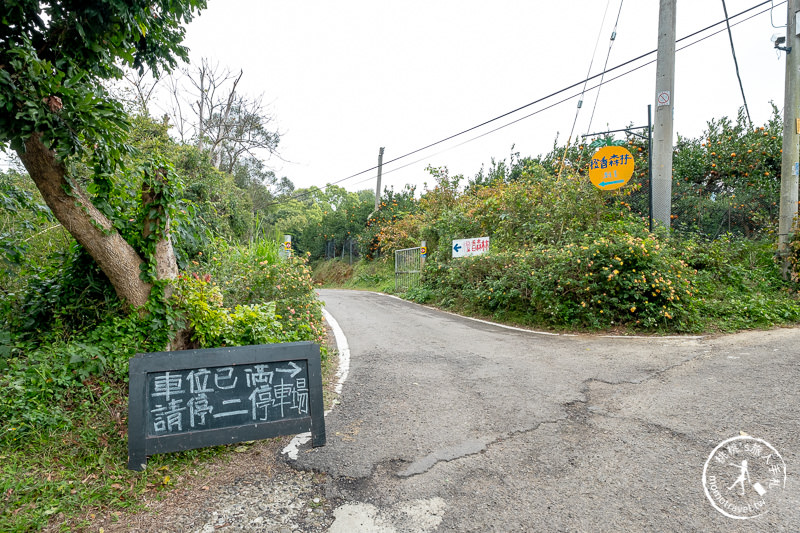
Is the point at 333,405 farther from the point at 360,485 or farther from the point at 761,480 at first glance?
the point at 761,480

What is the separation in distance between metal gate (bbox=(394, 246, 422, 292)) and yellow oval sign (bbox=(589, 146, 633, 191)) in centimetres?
669

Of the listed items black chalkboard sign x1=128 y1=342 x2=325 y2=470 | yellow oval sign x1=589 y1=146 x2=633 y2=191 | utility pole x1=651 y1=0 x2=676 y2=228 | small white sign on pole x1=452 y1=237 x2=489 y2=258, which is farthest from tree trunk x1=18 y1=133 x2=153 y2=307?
utility pole x1=651 y1=0 x2=676 y2=228

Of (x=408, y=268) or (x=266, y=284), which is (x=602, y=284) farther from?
(x=408, y=268)

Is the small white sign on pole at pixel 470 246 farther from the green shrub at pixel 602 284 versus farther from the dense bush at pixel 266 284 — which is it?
the dense bush at pixel 266 284

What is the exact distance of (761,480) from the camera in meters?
2.74

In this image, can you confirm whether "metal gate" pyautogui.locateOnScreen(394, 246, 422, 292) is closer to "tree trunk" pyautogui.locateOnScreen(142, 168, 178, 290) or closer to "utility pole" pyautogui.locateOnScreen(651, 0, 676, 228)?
"utility pole" pyautogui.locateOnScreen(651, 0, 676, 228)

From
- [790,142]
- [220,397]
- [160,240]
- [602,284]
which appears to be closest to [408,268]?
[602,284]

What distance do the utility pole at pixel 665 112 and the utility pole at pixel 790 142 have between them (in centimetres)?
216

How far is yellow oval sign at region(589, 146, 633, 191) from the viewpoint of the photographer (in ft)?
32.9

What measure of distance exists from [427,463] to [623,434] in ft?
5.58

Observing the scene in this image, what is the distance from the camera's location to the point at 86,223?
366cm

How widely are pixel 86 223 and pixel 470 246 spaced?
32.9 feet

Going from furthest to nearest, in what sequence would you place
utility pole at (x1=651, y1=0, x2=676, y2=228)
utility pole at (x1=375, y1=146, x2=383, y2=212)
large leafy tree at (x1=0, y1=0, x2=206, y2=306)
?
utility pole at (x1=375, y1=146, x2=383, y2=212) < utility pole at (x1=651, y1=0, x2=676, y2=228) < large leafy tree at (x1=0, y1=0, x2=206, y2=306)

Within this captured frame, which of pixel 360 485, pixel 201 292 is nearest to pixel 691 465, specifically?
pixel 360 485
